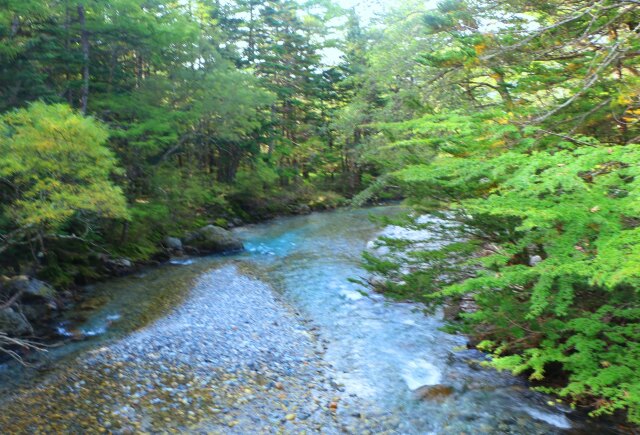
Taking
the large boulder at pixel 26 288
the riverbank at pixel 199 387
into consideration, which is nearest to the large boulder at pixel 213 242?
the large boulder at pixel 26 288

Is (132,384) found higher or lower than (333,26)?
lower

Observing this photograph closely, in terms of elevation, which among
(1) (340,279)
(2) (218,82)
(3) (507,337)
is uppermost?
(2) (218,82)

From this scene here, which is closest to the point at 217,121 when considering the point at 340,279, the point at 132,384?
the point at 340,279

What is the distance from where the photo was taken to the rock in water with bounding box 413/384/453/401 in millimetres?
5888

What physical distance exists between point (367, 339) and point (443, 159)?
3.90 meters

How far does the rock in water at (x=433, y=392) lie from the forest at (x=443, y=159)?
82 centimetres

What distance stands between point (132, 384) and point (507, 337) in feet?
17.1

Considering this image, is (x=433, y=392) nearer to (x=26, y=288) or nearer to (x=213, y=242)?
(x=26, y=288)

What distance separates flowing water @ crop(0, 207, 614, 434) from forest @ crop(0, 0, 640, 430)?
22.7 inches

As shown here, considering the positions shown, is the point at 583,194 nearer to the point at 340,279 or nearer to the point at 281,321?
the point at 281,321

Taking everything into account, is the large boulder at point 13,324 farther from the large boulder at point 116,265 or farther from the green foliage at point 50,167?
the large boulder at point 116,265

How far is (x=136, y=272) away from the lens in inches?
518

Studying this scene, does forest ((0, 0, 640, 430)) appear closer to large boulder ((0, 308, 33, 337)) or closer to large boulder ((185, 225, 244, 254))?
large boulder ((0, 308, 33, 337))

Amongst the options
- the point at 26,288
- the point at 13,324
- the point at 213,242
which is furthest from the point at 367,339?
the point at 213,242
